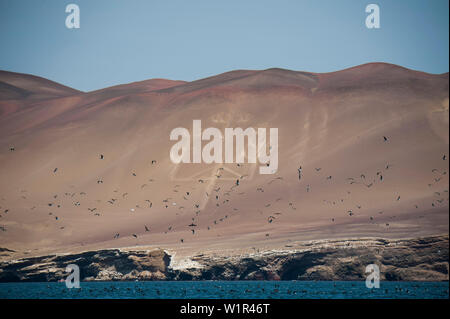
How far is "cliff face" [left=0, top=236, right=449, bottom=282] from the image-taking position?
78.8 meters

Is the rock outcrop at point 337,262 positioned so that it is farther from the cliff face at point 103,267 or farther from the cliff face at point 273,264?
the cliff face at point 103,267

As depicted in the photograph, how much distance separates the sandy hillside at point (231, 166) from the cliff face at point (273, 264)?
5.96 m

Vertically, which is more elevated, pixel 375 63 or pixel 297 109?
pixel 375 63

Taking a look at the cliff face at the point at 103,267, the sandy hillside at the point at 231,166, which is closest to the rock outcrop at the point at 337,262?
the cliff face at the point at 103,267

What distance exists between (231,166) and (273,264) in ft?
151

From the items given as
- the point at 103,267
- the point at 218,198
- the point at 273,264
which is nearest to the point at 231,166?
the point at 218,198

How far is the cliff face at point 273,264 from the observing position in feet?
259

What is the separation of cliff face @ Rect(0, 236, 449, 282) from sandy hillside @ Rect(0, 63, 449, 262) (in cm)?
596

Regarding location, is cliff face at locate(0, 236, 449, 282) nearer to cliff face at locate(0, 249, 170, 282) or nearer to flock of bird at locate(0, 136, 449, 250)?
cliff face at locate(0, 249, 170, 282)

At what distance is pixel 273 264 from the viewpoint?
84.6 m

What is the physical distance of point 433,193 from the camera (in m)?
Result: 105
